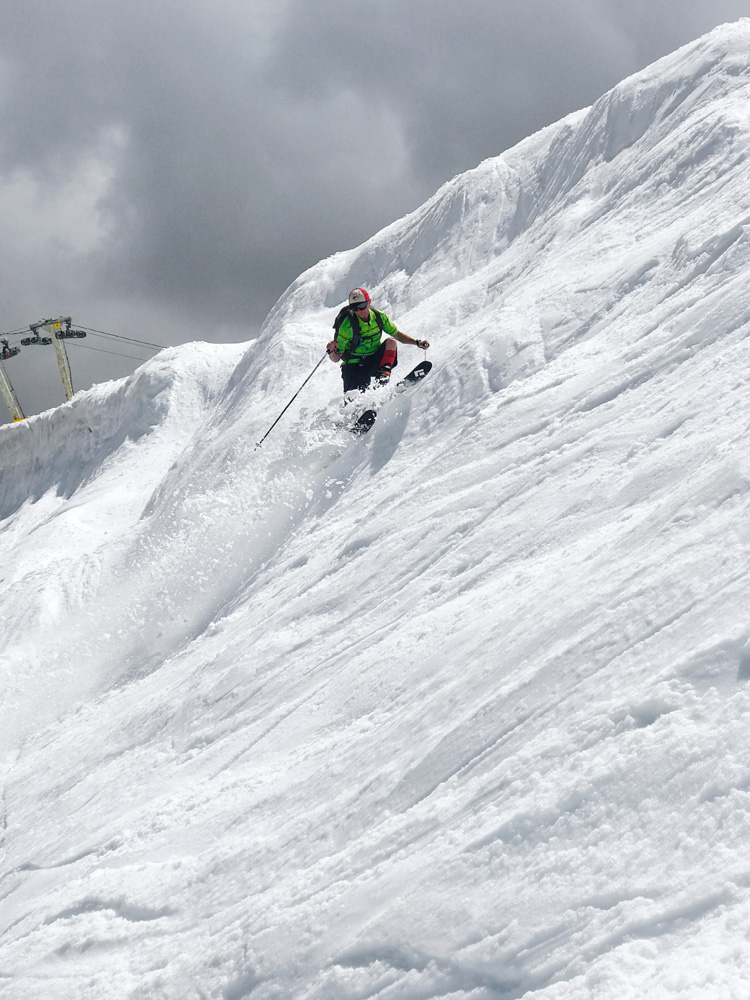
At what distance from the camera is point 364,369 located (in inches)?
437

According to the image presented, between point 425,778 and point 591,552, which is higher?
point 591,552

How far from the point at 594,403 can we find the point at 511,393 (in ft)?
5.26

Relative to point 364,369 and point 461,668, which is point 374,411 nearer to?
point 364,369

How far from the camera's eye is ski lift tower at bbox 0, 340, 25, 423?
155 ft

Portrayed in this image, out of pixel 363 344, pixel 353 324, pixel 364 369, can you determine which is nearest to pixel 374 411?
pixel 364 369

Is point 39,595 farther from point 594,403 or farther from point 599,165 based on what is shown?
point 599,165

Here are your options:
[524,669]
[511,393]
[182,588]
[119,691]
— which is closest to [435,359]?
[511,393]

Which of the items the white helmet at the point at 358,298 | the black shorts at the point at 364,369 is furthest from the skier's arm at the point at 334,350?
the white helmet at the point at 358,298

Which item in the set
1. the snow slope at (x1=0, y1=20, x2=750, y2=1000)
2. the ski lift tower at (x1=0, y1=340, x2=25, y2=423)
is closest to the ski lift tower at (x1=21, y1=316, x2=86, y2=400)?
the ski lift tower at (x1=0, y1=340, x2=25, y2=423)

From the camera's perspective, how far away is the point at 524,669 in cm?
430

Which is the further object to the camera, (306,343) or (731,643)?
(306,343)

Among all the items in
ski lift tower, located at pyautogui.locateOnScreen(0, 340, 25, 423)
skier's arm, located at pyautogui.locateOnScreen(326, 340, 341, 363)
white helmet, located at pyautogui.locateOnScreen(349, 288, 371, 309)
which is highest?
ski lift tower, located at pyautogui.locateOnScreen(0, 340, 25, 423)

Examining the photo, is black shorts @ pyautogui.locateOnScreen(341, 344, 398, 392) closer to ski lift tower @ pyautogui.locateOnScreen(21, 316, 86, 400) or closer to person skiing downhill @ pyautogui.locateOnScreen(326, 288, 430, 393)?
person skiing downhill @ pyautogui.locateOnScreen(326, 288, 430, 393)

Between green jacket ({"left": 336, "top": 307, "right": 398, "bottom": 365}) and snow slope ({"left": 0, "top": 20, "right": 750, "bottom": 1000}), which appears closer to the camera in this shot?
snow slope ({"left": 0, "top": 20, "right": 750, "bottom": 1000})
